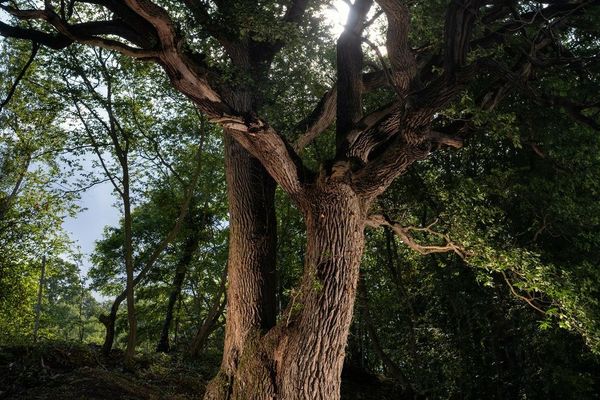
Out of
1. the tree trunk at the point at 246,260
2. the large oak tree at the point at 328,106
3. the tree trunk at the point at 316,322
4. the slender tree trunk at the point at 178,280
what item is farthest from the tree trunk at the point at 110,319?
the slender tree trunk at the point at 178,280

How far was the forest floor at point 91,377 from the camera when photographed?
22.5 feet

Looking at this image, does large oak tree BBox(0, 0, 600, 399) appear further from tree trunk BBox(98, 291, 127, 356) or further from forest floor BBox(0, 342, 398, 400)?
tree trunk BBox(98, 291, 127, 356)

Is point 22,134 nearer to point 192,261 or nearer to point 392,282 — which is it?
point 192,261

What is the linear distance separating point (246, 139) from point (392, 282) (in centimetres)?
934

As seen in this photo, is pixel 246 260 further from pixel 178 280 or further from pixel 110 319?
pixel 178 280

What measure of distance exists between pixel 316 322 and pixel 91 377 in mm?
4997

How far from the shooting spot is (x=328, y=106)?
7.36m

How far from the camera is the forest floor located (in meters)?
6.86

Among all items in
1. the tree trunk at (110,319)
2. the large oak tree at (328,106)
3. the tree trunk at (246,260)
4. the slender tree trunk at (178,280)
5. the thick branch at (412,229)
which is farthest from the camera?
the slender tree trunk at (178,280)

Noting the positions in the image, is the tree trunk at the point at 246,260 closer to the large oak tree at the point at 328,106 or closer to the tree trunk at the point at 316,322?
the large oak tree at the point at 328,106

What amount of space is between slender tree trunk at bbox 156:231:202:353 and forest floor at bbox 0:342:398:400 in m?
4.35

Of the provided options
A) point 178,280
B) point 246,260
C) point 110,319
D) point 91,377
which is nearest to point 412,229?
point 246,260

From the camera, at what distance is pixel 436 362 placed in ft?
36.5

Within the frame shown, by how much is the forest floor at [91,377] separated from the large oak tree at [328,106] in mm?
2706
